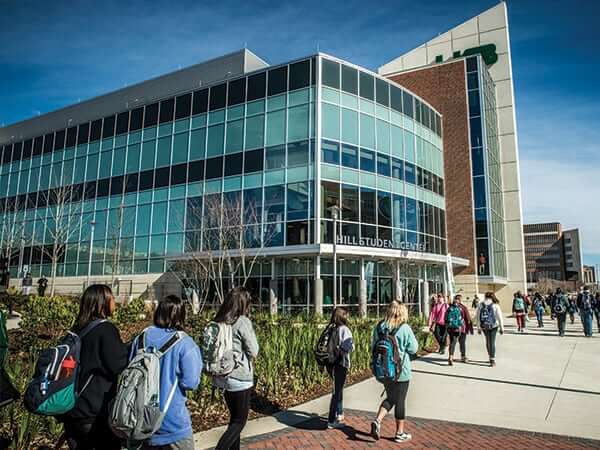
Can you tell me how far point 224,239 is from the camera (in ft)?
79.8

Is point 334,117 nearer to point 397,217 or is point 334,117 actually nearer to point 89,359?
point 397,217

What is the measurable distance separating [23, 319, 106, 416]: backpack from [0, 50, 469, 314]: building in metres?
16.5

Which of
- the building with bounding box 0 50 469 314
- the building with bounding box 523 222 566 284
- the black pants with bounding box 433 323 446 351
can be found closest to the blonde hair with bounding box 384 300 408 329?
the black pants with bounding box 433 323 446 351

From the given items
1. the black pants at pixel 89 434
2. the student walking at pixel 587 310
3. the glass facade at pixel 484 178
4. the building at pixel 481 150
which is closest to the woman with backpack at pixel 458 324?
the student walking at pixel 587 310

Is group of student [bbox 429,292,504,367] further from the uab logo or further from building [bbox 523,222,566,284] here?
building [bbox 523,222,566,284]

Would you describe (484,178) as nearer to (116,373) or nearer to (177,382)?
(177,382)

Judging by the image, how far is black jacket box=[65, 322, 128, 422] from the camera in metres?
3.42

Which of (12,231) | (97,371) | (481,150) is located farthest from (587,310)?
(12,231)

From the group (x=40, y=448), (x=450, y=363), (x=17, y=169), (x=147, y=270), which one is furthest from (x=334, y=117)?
(x=17, y=169)

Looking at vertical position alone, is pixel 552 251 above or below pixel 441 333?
above

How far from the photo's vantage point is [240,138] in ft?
91.6

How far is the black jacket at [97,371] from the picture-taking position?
11.2 feet

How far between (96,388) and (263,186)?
76.0 feet

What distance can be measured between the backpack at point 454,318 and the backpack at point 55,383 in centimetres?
994
